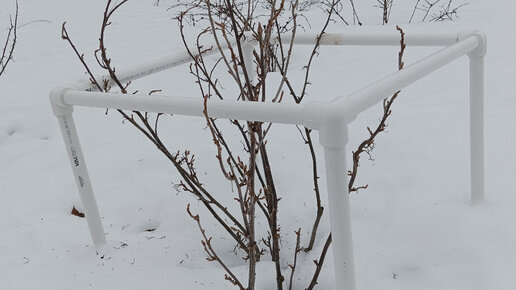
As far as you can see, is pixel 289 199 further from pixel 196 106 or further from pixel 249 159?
pixel 196 106

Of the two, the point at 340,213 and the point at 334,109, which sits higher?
the point at 334,109

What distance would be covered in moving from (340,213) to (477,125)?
41.1 inches

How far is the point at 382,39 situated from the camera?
212 cm

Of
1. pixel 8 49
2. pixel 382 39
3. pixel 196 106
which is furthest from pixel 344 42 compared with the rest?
pixel 8 49

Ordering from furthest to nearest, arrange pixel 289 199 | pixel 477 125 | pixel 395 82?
pixel 289 199 → pixel 477 125 → pixel 395 82

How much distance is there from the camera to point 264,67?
1.81 metres

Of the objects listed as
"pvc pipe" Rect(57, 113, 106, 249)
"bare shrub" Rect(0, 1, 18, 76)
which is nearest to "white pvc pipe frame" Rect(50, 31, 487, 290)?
"pvc pipe" Rect(57, 113, 106, 249)

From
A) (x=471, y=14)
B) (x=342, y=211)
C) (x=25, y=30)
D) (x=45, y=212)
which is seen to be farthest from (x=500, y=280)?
(x=25, y=30)

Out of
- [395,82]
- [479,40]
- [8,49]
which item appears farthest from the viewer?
[8,49]

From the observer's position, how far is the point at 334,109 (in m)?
1.17

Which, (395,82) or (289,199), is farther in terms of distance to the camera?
(289,199)

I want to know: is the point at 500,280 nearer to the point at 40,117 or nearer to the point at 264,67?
the point at 264,67

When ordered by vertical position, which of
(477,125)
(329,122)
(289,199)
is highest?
(329,122)

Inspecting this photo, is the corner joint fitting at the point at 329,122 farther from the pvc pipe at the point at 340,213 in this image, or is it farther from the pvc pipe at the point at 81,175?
the pvc pipe at the point at 81,175
